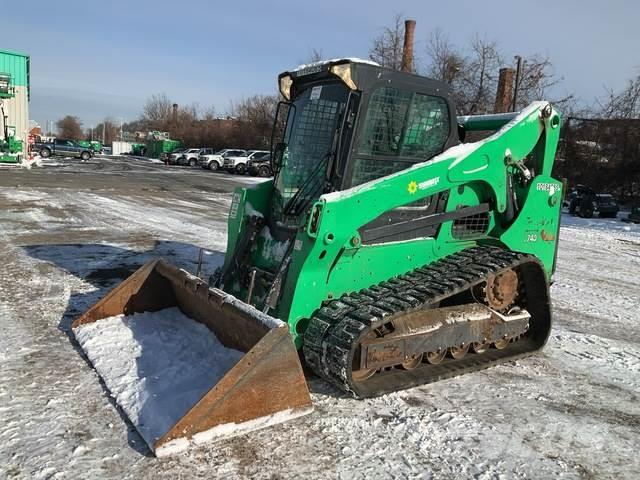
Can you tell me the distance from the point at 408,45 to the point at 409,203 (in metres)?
29.0

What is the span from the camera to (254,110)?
5172 centimetres

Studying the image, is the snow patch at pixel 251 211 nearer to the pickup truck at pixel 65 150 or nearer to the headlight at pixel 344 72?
the headlight at pixel 344 72

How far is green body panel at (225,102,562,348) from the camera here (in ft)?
13.1

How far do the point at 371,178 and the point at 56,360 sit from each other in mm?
2951

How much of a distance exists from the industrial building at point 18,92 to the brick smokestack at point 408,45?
25818 millimetres

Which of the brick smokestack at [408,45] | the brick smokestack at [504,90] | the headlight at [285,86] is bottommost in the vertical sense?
the headlight at [285,86]

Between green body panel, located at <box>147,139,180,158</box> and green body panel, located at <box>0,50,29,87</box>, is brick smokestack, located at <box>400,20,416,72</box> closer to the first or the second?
A: green body panel, located at <box>0,50,29,87</box>

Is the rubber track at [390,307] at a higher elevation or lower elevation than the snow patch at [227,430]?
higher

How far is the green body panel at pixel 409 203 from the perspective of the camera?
400 centimetres

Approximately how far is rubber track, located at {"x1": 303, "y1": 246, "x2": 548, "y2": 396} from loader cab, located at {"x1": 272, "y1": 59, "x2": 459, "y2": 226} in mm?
901

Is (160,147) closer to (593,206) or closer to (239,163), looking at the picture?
(239,163)

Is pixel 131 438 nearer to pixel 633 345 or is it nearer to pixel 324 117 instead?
pixel 324 117

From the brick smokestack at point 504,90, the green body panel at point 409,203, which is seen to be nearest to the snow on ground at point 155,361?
the green body panel at point 409,203

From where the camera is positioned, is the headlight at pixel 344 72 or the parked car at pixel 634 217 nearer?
the headlight at pixel 344 72
